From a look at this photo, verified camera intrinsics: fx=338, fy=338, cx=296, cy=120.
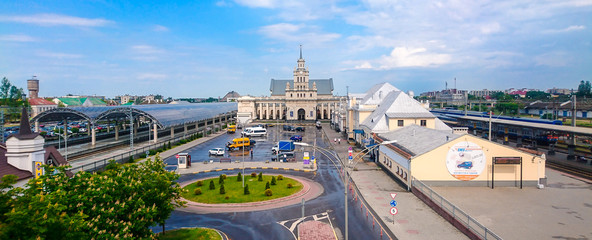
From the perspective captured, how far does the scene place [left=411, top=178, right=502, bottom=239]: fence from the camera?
1855 cm

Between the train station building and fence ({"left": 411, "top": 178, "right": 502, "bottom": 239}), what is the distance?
319 feet

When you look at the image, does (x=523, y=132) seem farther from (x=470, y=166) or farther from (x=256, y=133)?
(x=256, y=133)

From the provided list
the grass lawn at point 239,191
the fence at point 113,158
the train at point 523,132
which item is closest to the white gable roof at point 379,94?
the train at point 523,132

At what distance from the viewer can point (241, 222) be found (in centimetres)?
2405

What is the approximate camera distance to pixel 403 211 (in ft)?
82.7

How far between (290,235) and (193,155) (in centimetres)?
3644

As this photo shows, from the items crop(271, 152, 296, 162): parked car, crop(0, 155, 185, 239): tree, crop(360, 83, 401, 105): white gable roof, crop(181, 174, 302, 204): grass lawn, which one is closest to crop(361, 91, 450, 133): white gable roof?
crop(360, 83, 401, 105): white gable roof

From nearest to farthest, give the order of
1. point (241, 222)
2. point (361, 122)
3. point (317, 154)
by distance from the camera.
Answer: point (241, 222) < point (317, 154) < point (361, 122)

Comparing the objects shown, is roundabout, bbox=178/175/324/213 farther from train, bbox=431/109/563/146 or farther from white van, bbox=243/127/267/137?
white van, bbox=243/127/267/137

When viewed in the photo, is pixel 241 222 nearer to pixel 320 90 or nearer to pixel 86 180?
pixel 86 180

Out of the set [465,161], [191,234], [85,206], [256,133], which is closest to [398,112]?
[465,161]

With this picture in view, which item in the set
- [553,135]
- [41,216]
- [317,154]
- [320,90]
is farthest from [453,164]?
[320,90]

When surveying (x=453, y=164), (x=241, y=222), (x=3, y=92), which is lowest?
(x=241, y=222)

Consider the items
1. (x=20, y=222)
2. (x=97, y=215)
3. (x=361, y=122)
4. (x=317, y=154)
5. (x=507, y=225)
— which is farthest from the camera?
(x=361, y=122)
